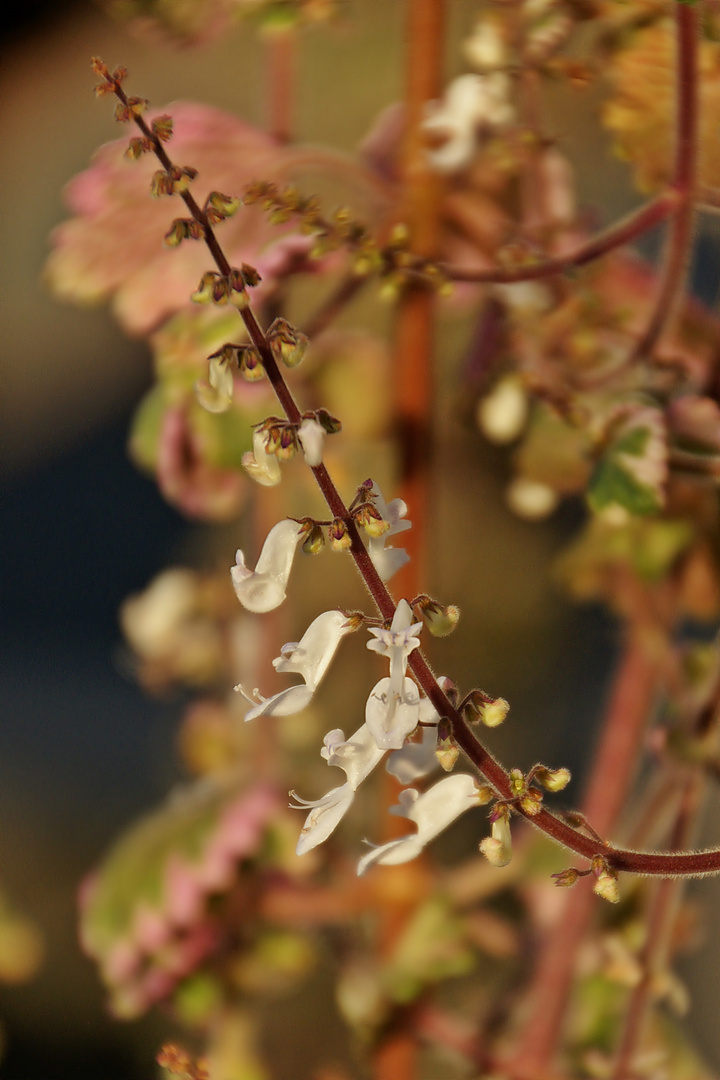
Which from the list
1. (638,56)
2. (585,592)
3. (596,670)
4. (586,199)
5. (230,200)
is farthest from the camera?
(596,670)

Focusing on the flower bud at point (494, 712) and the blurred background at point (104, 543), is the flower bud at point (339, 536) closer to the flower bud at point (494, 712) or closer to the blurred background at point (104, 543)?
the flower bud at point (494, 712)

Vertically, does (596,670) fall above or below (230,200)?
below

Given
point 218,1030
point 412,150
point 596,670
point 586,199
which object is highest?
point 412,150

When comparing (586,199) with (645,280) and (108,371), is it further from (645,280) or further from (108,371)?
(108,371)

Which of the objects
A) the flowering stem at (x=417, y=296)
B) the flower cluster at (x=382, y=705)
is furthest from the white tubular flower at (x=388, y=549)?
the flowering stem at (x=417, y=296)

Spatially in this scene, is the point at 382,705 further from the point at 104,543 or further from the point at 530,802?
the point at 104,543

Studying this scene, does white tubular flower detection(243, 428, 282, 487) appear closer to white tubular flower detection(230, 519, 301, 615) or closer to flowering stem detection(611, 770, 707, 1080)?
white tubular flower detection(230, 519, 301, 615)

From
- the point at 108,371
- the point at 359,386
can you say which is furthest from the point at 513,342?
the point at 108,371
